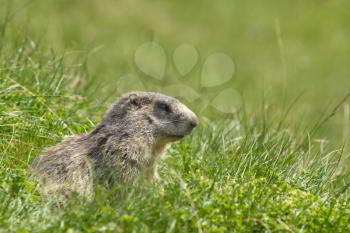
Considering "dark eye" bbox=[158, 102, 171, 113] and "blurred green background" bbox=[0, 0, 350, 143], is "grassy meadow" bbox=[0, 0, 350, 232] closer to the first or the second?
"dark eye" bbox=[158, 102, 171, 113]

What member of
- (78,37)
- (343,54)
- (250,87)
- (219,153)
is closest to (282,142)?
(219,153)

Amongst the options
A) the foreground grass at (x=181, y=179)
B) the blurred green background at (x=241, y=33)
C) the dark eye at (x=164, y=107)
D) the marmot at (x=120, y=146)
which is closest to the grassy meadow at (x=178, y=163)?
the foreground grass at (x=181, y=179)

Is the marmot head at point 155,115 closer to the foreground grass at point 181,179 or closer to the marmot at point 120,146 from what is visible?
the marmot at point 120,146

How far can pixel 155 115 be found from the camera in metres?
7.57

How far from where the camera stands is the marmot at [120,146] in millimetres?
6863

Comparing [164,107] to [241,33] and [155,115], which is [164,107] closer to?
[155,115]

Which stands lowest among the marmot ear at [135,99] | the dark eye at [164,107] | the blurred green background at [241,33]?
the blurred green background at [241,33]

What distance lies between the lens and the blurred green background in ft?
53.1

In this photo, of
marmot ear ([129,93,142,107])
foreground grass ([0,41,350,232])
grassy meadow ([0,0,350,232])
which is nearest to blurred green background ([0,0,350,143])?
grassy meadow ([0,0,350,232])

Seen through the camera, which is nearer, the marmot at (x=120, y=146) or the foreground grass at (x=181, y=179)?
the foreground grass at (x=181, y=179)

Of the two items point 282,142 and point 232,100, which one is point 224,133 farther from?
point 232,100

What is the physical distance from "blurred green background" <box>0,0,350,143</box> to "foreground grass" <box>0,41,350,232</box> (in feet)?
21.8

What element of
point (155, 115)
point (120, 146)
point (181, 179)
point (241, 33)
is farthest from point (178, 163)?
point (241, 33)

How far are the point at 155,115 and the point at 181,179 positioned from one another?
1.59m
